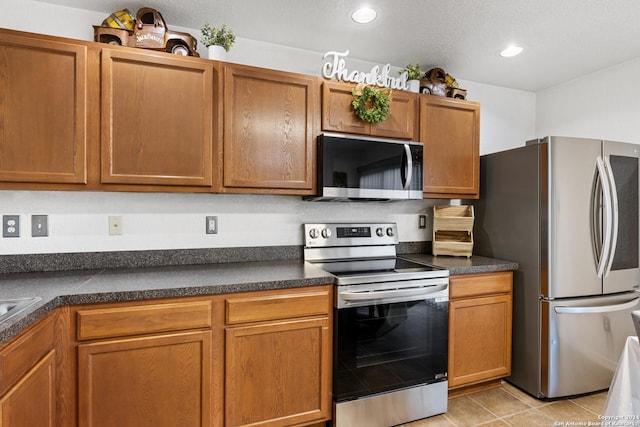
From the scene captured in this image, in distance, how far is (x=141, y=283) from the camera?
164 centimetres

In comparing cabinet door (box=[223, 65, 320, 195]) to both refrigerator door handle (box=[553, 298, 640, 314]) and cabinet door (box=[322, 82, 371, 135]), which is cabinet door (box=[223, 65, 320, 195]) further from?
refrigerator door handle (box=[553, 298, 640, 314])

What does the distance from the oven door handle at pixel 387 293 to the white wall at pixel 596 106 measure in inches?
84.3

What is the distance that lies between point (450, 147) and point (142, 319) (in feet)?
7.45

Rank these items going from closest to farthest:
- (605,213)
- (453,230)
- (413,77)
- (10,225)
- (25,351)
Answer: (25,351) < (10,225) < (605,213) < (413,77) < (453,230)

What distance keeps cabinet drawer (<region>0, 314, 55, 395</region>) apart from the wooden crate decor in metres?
2.43

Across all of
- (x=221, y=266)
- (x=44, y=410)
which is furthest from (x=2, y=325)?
(x=221, y=266)

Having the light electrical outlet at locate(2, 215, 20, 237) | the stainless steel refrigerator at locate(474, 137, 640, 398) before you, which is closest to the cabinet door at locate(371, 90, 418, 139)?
the stainless steel refrigerator at locate(474, 137, 640, 398)

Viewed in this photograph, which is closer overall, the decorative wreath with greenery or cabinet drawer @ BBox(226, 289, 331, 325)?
cabinet drawer @ BBox(226, 289, 331, 325)

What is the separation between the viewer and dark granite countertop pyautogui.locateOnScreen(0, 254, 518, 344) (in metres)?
1.41

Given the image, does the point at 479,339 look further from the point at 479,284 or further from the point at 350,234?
the point at 350,234

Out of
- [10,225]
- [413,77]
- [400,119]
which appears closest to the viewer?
[10,225]

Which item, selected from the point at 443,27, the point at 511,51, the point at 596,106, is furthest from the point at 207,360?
the point at 596,106

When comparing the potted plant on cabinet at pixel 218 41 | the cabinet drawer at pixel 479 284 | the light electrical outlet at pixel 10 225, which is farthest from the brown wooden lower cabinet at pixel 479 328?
the light electrical outlet at pixel 10 225

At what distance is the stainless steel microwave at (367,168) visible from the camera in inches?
83.7
